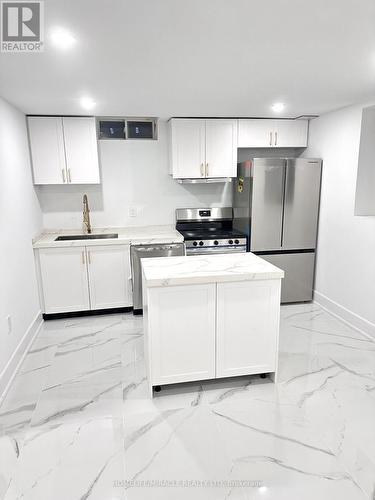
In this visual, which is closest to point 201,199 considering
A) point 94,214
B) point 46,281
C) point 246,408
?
point 94,214

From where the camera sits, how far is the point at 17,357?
113 inches

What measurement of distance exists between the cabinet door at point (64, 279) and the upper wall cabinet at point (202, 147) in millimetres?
1529

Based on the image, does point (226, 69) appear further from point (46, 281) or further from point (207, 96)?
point (46, 281)

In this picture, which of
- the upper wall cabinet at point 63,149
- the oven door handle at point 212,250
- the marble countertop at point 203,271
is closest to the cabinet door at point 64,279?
the upper wall cabinet at point 63,149

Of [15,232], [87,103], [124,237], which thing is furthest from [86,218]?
[87,103]

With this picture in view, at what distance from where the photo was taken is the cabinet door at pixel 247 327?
7.96ft

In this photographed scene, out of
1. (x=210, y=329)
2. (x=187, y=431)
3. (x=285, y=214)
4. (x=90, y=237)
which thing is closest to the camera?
(x=187, y=431)

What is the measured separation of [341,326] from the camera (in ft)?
11.9

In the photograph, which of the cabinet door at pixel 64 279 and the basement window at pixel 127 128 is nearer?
the cabinet door at pixel 64 279

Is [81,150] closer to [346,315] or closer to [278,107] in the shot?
[278,107]

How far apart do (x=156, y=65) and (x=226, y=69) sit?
0.46 meters

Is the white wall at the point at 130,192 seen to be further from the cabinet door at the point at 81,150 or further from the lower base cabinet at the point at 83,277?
the lower base cabinet at the point at 83,277

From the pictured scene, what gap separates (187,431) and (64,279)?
231cm

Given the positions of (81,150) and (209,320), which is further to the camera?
(81,150)
